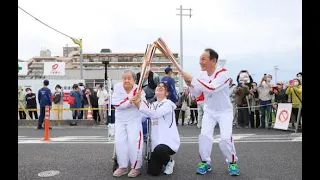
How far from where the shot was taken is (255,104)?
42.5ft

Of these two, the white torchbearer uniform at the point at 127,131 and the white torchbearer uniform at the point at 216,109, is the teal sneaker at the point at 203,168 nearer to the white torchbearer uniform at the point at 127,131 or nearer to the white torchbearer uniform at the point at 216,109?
the white torchbearer uniform at the point at 216,109

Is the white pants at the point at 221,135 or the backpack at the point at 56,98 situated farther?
the backpack at the point at 56,98

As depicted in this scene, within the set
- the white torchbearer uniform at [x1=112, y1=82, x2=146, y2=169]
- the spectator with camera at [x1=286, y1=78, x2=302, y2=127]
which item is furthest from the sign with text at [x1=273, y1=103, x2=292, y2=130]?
the white torchbearer uniform at [x1=112, y1=82, x2=146, y2=169]

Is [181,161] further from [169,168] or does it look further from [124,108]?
[124,108]

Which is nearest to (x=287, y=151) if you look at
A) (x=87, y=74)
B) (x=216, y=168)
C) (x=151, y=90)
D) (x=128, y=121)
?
(x=216, y=168)

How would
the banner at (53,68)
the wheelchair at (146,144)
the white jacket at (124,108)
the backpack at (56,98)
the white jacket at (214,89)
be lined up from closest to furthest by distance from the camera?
the white jacket at (214,89) → the white jacket at (124,108) → the wheelchair at (146,144) → the backpack at (56,98) → the banner at (53,68)

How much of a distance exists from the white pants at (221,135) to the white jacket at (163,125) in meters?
0.44

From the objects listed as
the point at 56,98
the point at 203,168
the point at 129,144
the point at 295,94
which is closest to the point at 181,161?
the point at 203,168

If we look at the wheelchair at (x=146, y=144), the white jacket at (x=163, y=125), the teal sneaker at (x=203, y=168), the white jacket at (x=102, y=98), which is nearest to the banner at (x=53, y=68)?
the white jacket at (x=102, y=98)

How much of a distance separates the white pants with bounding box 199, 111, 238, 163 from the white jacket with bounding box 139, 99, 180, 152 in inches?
17.5

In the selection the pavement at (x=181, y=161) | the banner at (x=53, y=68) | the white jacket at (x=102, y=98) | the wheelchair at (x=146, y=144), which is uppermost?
the banner at (x=53, y=68)

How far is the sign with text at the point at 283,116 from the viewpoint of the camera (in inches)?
444
